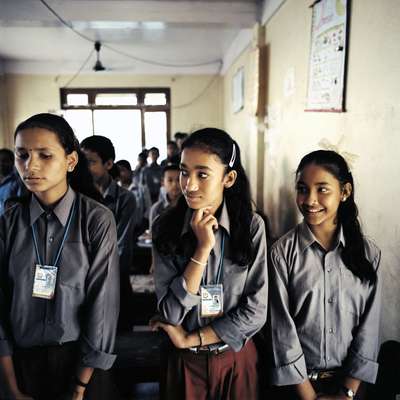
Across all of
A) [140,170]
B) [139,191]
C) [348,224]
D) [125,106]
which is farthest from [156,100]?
[348,224]

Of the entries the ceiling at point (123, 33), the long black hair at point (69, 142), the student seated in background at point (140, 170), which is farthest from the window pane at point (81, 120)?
the long black hair at point (69, 142)

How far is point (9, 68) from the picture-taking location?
7961 mm

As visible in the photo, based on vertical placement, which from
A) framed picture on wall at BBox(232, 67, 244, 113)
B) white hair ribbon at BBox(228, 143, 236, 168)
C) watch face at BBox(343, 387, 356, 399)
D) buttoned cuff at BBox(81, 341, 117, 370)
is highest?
framed picture on wall at BBox(232, 67, 244, 113)

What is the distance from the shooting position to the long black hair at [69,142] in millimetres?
1293

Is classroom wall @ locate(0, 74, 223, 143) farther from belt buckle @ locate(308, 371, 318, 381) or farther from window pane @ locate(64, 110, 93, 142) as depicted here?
belt buckle @ locate(308, 371, 318, 381)

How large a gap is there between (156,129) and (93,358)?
7659 millimetres

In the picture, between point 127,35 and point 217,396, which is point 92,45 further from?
point 217,396

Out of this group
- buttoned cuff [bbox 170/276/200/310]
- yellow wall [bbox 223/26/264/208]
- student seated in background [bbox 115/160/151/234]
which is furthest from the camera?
student seated in background [bbox 115/160/151/234]

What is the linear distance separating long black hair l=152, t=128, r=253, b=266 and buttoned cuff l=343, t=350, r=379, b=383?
1.71 feet

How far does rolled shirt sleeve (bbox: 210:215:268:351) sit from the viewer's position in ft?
3.99

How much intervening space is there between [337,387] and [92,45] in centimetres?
686

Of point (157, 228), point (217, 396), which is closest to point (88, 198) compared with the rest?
point (157, 228)

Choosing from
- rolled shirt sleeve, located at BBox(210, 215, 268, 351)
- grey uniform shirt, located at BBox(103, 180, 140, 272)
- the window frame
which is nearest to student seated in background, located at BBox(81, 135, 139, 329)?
grey uniform shirt, located at BBox(103, 180, 140, 272)

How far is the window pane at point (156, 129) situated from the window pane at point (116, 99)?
46 centimetres
